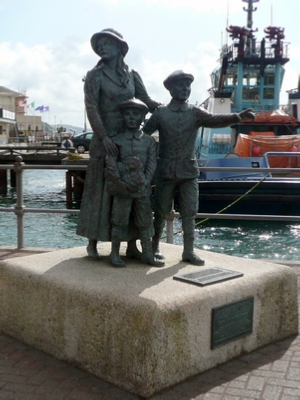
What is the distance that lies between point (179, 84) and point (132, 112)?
459 mm

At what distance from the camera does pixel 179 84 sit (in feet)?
14.2

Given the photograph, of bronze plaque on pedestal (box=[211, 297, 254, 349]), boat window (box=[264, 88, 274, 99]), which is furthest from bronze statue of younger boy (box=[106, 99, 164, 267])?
boat window (box=[264, 88, 274, 99])

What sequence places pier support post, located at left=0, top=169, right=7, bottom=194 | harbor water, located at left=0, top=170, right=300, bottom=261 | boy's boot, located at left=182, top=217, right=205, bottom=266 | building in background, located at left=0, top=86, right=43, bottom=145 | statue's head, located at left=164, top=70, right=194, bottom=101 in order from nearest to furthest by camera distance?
1. statue's head, located at left=164, top=70, right=194, bottom=101
2. boy's boot, located at left=182, top=217, right=205, bottom=266
3. harbor water, located at left=0, top=170, right=300, bottom=261
4. pier support post, located at left=0, top=169, right=7, bottom=194
5. building in background, located at left=0, top=86, right=43, bottom=145

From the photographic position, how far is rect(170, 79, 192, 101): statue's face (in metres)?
4.32

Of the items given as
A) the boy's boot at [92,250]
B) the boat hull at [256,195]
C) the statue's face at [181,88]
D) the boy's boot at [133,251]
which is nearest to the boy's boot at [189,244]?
the boy's boot at [133,251]

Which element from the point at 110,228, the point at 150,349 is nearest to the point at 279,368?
the point at 150,349

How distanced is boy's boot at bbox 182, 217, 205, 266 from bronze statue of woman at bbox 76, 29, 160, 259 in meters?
0.43

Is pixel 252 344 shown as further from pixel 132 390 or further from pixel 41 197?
pixel 41 197

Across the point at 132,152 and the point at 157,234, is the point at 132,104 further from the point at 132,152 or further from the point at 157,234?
the point at 157,234

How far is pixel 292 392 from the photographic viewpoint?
10.8 ft

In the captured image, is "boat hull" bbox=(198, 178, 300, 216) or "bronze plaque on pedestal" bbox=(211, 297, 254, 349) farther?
"boat hull" bbox=(198, 178, 300, 216)

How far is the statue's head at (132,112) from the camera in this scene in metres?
4.16

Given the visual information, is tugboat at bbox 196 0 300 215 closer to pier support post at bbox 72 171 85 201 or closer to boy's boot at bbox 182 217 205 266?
boy's boot at bbox 182 217 205 266

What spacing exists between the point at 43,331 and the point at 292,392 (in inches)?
69.9
